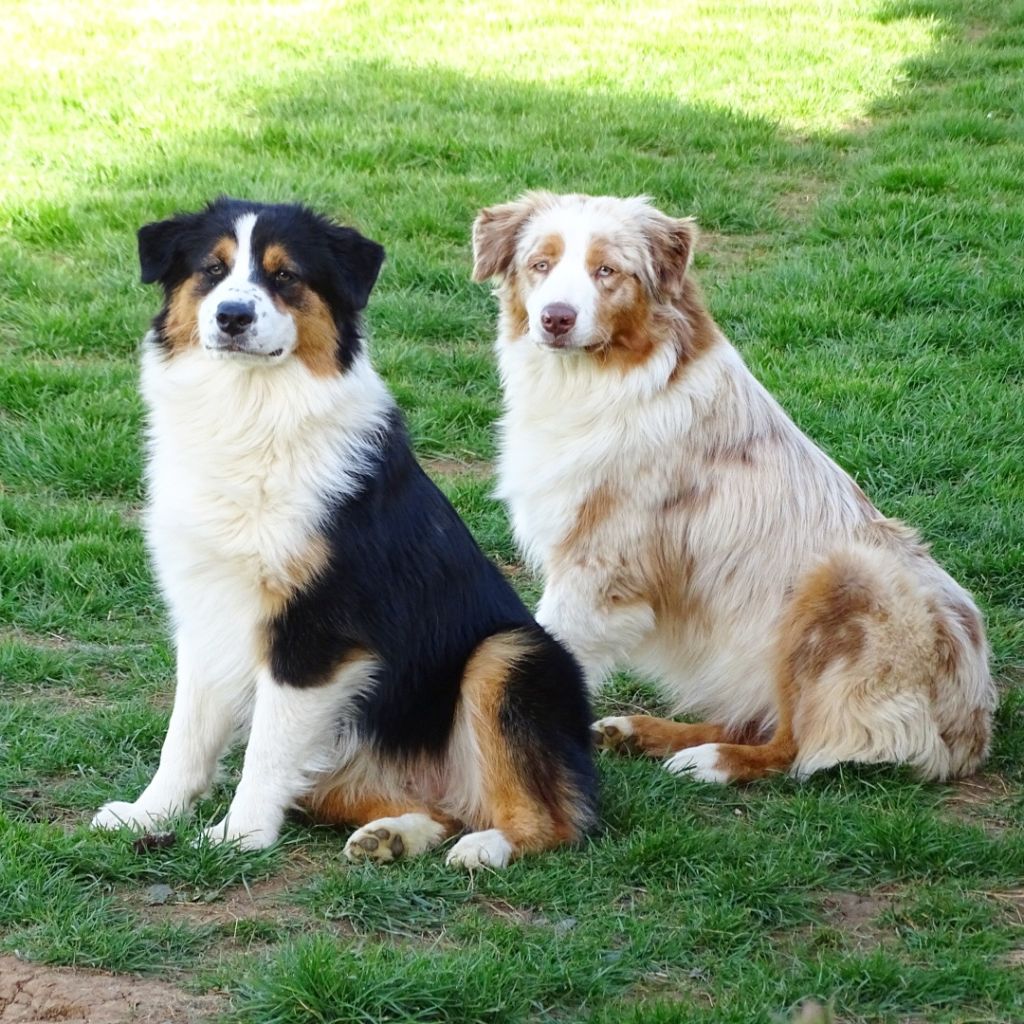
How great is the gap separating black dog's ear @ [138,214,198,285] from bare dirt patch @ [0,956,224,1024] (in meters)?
1.95

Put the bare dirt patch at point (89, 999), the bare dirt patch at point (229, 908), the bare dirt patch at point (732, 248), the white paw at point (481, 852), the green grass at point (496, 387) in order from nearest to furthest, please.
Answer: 1. the bare dirt patch at point (89, 999)
2. the green grass at point (496, 387)
3. the bare dirt patch at point (229, 908)
4. the white paw at point (481, 852)
5. the bare dirt patch at point (732, 248)

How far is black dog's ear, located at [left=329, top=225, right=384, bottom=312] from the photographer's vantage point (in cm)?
432

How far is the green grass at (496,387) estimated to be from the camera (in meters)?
3.68

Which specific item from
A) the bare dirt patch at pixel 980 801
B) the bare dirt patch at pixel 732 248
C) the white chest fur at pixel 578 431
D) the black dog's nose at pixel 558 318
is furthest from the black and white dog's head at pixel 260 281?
the bare dirt patch at pixel 732 248

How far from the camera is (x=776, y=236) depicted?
9914 millimetres

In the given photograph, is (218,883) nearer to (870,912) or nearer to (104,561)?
(870,912)

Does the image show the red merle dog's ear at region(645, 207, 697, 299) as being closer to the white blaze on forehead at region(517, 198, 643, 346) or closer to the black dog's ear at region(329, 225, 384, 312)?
the white blaze on forehead at region(517, 198, 643, 346)

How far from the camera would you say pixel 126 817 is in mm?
4242

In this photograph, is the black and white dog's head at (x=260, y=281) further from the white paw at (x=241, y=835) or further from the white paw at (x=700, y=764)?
the white paw at (x=700, y=764)

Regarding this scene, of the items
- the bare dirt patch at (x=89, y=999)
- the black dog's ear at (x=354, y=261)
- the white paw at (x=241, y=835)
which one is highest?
the black dog's ear at (x=354, y=261)

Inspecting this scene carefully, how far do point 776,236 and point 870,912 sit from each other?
6.62 m

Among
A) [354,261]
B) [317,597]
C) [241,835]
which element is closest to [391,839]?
[241,835]

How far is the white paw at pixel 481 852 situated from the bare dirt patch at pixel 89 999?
Result: 837 millimetres

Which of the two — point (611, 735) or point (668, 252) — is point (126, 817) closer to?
point (611, 735)
